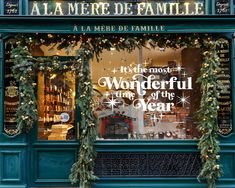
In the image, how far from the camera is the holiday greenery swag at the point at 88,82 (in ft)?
24.2

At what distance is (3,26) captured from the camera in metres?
7.28

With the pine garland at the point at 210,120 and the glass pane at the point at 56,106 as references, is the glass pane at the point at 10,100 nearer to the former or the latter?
the glass pane at the point at 56,106

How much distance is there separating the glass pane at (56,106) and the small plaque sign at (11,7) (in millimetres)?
1326

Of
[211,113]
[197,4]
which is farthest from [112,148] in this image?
[197,4]

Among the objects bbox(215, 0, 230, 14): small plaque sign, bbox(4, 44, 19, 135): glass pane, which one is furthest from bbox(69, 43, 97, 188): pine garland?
bbox(215, 0, 230, 14): small plaque sign

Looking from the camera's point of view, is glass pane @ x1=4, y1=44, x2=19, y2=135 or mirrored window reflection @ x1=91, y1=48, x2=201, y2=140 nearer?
glass pane @ x1=4, y1=44, x2=19, y2=135

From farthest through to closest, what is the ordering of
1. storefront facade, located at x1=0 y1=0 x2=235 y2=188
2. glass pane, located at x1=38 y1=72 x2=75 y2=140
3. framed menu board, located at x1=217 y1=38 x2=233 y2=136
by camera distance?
glass pane, located at x1=38 y1=72 x2=75 y2=140
framed menu board, located at x1=217 y1=38 x2=233 y2=136
storefront facade, located at x1=0 y1=0 x2=235 y2=188

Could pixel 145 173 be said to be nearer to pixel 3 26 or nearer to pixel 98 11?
pixel 98 11

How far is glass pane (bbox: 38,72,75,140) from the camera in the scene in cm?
799

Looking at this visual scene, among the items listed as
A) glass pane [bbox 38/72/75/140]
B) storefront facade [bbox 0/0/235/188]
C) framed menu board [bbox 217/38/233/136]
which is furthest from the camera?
glass pane [bbox 38/72/75/140]

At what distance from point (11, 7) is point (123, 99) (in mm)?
2841

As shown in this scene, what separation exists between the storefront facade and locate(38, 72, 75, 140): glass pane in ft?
0.07

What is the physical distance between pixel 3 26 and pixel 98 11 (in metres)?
1.81

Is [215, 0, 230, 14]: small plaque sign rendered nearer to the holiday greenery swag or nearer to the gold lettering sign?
the gold lettering sign
